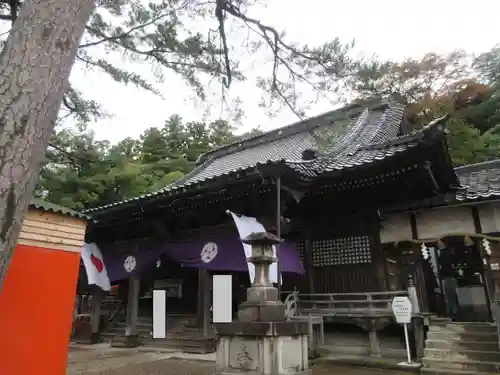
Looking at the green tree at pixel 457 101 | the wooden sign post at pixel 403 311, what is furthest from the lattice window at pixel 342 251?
the green tree at pixel 457 101

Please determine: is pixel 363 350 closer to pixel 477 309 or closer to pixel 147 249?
pixel 477 309

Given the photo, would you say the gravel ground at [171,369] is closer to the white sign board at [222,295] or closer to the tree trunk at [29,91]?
the white sign board at [222,295]

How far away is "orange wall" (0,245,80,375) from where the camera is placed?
5254 millimetres

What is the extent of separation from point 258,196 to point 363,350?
13.3 ft

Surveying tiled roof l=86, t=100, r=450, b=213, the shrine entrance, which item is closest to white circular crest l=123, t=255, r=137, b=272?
tiled roof l=86, t=100, r=450, b=213

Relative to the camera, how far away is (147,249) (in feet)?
37.1

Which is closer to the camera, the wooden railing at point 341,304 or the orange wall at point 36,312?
the orange wall at point 36,312

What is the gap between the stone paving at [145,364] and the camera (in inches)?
277

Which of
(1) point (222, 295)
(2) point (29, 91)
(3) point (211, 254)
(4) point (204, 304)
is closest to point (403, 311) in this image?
(1) point (222, 295)

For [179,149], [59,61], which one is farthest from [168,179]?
[59,61]

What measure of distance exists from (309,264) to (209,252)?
2.56 m

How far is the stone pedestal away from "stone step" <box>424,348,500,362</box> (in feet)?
9.02

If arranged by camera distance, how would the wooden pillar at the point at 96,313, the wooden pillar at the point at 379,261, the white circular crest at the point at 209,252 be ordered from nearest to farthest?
1. the wooden pillar at the point at 379,261
2. the white circular crest at the point at 209,252
3. the wooden pillar at the point at 96,313

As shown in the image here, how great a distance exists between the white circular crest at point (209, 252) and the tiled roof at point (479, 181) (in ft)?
18.9
